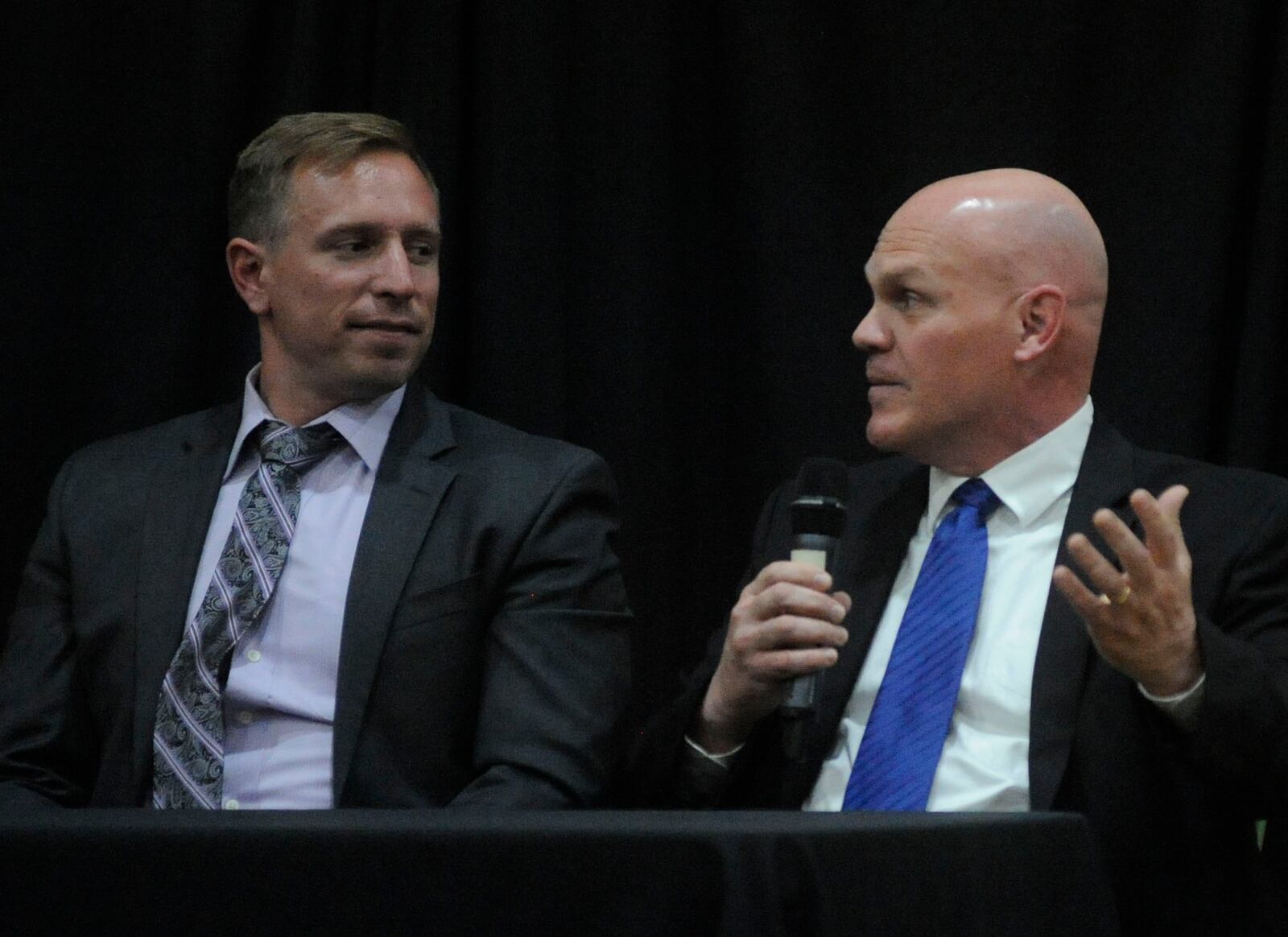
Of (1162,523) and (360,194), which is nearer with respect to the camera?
(1162,523)

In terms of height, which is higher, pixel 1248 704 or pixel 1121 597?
pixel 1121 597

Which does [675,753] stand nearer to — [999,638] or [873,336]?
[999,638]

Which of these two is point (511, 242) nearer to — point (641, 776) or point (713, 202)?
point (713, 202)

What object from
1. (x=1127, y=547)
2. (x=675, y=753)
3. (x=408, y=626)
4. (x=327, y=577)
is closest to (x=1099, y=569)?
(x=1127, y=547)

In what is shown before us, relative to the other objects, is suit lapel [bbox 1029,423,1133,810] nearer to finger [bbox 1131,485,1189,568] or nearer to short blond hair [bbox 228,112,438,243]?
finger [bbox 1131,485,1189,568]

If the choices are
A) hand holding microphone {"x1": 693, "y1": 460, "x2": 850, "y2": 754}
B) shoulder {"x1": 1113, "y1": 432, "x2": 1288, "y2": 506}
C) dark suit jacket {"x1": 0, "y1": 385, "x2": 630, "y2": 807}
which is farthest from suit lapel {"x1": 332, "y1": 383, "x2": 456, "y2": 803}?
shoulder {"x1": 1113, "y1": 432, "x2": 1288, "y2": 506}

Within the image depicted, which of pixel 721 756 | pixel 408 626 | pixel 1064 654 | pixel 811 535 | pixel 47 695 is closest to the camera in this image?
pixel 811 535

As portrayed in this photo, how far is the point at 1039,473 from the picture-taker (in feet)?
7.23

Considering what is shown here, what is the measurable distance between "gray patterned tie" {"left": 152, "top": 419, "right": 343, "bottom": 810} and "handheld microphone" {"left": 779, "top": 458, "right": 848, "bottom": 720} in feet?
2.45

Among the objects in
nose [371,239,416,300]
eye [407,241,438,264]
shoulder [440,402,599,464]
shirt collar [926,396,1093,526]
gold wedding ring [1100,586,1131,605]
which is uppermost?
eye [407,241,438,264]

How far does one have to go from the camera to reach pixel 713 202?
2.98 meters

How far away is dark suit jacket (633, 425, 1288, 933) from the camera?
1.83 metres

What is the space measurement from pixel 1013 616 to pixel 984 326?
38cm

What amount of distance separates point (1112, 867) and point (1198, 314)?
40.3 inches
